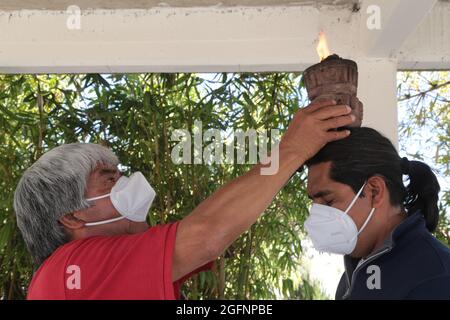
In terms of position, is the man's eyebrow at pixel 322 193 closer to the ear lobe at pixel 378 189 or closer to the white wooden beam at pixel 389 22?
the ear lobe at pixel 378 189

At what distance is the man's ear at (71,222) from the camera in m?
1.73

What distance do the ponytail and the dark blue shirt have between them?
8cm

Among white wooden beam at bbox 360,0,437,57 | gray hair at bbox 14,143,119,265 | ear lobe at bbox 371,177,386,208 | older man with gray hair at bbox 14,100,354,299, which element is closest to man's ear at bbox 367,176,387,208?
ear lobe at bbox 371,177,386,208

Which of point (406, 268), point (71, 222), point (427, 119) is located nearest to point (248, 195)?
point (406, 268)

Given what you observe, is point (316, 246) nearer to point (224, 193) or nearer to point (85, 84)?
point (224, 193)

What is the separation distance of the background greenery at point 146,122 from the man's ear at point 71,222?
147 centimetres

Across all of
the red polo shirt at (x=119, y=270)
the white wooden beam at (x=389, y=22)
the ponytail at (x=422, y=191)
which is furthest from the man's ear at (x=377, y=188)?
the white wooden beam at (x=389, y=22)

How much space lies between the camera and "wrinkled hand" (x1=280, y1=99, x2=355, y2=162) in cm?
140

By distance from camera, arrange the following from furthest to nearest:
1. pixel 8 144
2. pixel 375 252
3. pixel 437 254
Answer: pixel 8 144 < pixel 375 252 < pixel 437 254

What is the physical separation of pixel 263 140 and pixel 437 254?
71.9 inches

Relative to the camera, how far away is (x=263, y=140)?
3285 mm

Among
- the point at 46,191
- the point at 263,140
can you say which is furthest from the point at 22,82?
the point at 46,191

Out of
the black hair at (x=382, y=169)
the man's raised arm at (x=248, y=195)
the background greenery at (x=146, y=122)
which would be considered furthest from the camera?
the background greenery at (x=146, y=122)

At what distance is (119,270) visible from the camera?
144cm
